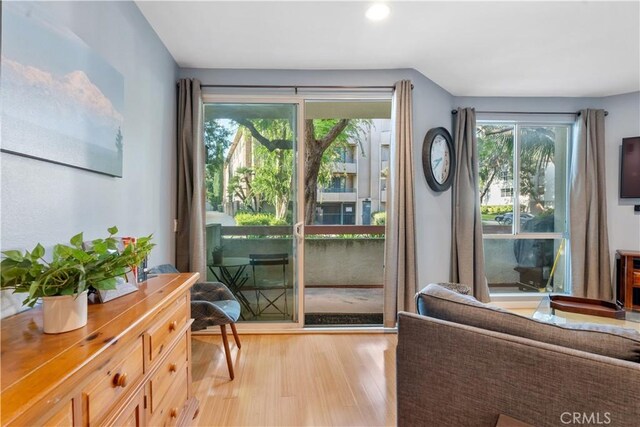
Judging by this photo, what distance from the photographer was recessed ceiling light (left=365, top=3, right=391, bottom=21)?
194 centimetres

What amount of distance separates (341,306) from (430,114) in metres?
2.52

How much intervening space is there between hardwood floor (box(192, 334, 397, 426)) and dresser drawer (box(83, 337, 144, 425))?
913 millimetres

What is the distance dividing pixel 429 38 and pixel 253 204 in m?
2.11

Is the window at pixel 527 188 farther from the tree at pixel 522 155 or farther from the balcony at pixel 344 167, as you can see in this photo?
the balcony at pixel 344 167

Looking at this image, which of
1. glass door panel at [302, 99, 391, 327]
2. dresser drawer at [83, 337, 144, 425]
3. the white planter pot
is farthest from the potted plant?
glass door panel at [302, 99, 391, 327]

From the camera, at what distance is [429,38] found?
232 centimetres

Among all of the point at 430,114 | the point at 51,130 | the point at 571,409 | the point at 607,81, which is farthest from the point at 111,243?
the point at 607,81

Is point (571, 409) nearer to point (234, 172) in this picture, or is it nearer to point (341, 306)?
point (234, 172)

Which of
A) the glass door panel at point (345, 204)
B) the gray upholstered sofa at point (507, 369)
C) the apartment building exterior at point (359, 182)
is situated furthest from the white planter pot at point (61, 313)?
the apartment building exterior at point (359, 182)

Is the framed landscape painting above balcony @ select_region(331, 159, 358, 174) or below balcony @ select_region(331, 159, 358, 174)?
below

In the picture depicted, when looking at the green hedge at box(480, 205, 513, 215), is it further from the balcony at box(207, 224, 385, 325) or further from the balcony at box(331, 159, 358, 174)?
the balcony at box(331, 159, 358, 174)

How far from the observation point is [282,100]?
9.30 ft

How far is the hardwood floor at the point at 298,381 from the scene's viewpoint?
5.72 feet

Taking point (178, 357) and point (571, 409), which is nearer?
point (571, 409)
